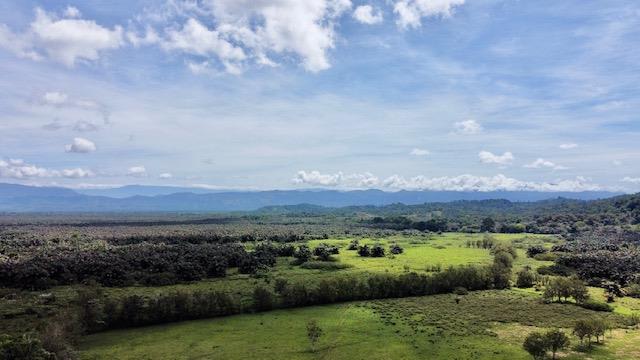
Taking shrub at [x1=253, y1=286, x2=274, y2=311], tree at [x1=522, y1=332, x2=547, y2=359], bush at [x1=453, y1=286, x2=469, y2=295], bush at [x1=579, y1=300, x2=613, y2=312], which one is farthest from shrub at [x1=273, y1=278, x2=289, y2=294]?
bush at [x1=579, y1=300, x2=613, y2=312]

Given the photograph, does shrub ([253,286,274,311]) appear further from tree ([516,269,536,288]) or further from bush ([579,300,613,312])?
bush ([579,300,613,312])

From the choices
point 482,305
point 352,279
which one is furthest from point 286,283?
point 482,305

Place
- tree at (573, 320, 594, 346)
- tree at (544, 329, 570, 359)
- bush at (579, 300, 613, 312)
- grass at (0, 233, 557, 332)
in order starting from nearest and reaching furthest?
tree at (544, 329, 570, 359), tree at (573, 320, 594, 346), grass at (0, 233, 557, 332), bush at (579, 300, 613, 312)

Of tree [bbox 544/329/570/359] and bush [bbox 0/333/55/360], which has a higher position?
bush [bbox 0/333/55/360]

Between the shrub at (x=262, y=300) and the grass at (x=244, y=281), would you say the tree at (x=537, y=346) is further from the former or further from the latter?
the grass at (x=244, y=281)

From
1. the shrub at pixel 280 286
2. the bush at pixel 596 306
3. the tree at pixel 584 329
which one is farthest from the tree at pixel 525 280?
the shrub at pixel 280 286

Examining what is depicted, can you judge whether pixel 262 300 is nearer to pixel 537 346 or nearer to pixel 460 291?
pixel 460 291

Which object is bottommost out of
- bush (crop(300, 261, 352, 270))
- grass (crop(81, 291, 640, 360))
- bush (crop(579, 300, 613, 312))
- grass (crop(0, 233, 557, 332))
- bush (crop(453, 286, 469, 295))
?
grass (crop(81, 291, 640, 360))
